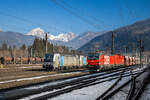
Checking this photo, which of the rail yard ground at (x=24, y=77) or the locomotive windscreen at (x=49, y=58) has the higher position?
the locomotive windscreen at (x=49, y=58)

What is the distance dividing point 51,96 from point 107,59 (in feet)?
99.2

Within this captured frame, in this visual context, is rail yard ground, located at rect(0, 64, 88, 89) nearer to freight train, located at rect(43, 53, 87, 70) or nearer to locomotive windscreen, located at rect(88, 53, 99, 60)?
freight train, located at rect(43, 53, 87, 70)

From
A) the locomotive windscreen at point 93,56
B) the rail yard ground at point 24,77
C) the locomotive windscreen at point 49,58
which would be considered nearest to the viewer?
the rail yard ground at point 24,77

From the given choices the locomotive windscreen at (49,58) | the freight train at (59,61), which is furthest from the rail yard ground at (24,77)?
the locomotive windscreen at (49,58)

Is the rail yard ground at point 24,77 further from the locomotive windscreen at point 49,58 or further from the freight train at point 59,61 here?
the locomotive windscreen at point 49,58

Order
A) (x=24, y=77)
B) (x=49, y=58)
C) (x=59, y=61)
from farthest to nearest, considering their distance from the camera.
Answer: (x=59, y=61) → (x=49, y=58) → (x=24, y=77)

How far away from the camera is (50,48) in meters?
140

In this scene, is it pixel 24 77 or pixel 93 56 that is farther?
pixel 93 56

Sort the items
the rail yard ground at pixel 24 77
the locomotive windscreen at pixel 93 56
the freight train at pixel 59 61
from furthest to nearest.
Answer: the freight train at pixel 59 61, the locomotive windscreen at pixel 93 56, the rail yard ground at pixel 24 77

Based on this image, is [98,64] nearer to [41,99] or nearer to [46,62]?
[46,62]

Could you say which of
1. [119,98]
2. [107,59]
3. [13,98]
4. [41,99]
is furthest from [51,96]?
[107,59]

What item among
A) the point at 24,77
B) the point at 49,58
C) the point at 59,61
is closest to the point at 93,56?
the point at 59,61

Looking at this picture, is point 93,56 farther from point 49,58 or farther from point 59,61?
point 49,58

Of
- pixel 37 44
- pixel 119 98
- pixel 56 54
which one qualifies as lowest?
pixel 119 98
